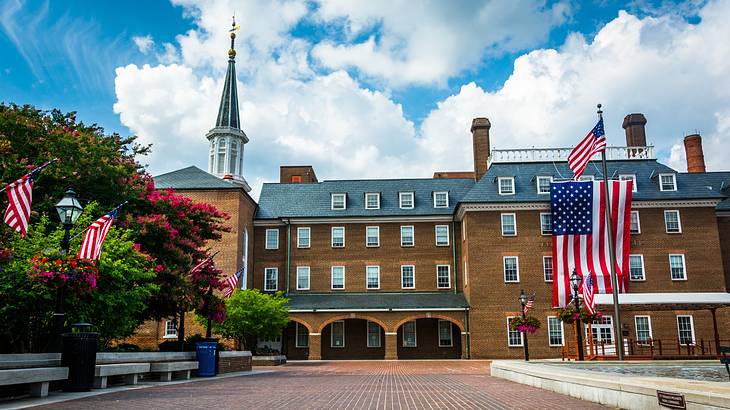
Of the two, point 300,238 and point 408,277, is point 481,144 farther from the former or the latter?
point 300,238

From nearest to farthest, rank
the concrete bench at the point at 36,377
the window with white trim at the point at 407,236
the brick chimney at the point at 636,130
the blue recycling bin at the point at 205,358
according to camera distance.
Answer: the concrete bench at the point at 36,377 → the blue recycling bin at the point at 205,358 → the window with white trim at the point at 407,236 → the brick chimney at the point at 636,130

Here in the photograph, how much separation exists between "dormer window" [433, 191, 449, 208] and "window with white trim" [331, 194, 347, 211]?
6007mm

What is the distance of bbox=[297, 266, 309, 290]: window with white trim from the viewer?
40.9 m

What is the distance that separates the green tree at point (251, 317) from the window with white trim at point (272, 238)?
9243 mm

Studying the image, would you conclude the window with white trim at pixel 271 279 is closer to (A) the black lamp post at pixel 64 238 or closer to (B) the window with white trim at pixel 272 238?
(B) the window with white trim at pixel 272 238

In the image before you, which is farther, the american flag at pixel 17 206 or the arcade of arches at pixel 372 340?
the arcade of arches at pixel 372 340

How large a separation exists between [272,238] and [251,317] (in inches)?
424

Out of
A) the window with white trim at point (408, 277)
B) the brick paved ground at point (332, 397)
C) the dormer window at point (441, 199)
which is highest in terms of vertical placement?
the dormer window at point (441, 199)

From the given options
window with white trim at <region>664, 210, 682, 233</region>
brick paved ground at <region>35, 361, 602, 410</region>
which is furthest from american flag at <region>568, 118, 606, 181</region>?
window with white trim at <region>664, 210, 682, 233</region>

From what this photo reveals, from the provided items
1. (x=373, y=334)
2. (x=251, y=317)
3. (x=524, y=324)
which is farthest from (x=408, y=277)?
(x=524, y=324)

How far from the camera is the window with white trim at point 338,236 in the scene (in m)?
41.3

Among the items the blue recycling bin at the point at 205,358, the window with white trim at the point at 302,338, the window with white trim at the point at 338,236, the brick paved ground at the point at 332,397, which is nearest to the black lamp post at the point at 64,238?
the brick paved ground at the point at 332,397

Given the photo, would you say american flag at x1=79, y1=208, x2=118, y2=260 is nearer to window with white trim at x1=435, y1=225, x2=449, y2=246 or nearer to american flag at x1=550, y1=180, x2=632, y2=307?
american flag at x1=550, y1=180, x2=632, y2=307

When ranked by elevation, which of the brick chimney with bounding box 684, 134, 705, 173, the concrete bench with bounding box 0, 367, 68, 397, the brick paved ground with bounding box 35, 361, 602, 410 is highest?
the brick chimney with bounding box 684, 134, 705, 173
